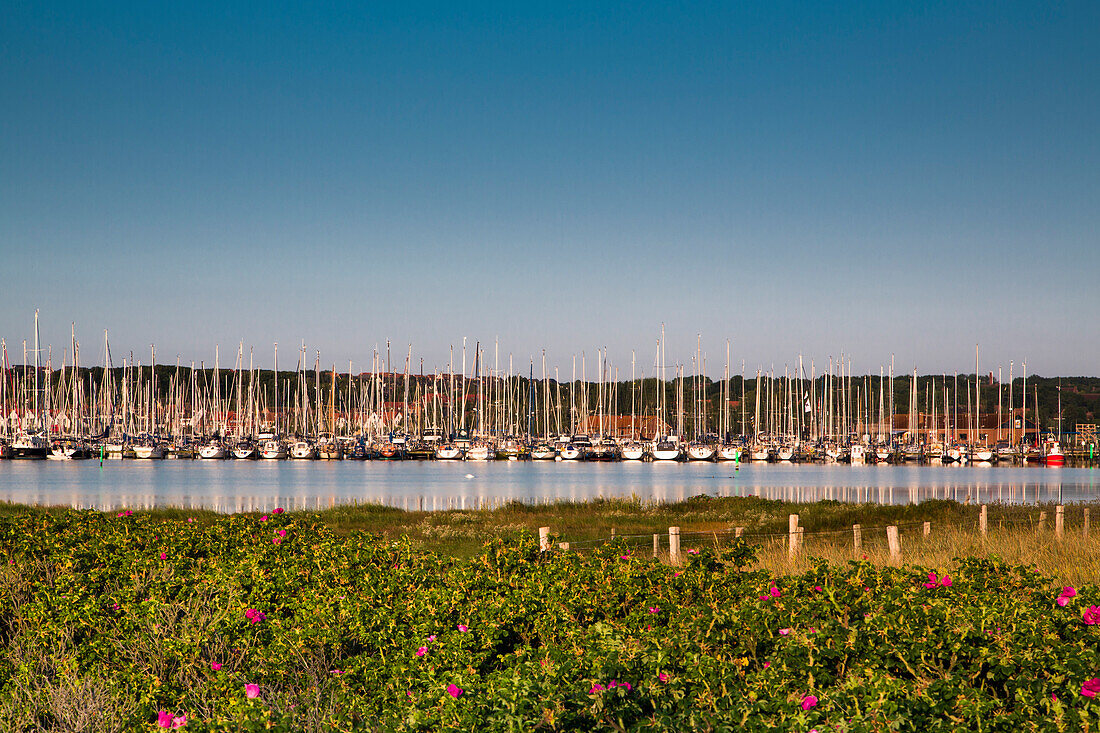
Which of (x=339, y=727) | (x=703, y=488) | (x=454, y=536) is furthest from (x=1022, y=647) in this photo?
(x=703, y=488)

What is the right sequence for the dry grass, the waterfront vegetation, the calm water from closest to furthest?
the waterfront vegetation < the dry grass < the calm water

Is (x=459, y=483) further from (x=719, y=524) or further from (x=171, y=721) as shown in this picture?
(x=171, y=721)

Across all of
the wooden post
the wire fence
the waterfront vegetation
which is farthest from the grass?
the waterfront vegetation

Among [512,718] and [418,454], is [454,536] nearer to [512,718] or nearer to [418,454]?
[512,718]

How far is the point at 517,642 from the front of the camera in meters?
8.92

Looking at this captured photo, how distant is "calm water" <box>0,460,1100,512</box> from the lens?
5656 centimetres

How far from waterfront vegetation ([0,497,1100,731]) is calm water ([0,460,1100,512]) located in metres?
32.6

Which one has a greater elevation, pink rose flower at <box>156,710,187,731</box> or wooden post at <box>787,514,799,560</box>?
pink rose flower at <box>156,710,187,731</box>

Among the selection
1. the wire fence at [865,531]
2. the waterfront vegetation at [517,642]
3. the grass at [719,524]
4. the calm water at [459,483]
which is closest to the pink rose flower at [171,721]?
the waterfront vegetation at [517,642]

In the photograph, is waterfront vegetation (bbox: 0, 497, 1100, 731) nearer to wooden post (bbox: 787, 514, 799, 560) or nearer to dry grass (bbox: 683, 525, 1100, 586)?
dry grass (bbox: 683, 525, 1100, 586)

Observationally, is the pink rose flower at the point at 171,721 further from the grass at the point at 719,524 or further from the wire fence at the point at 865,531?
the wire fence at the point at 865,531

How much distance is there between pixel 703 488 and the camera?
7094cm

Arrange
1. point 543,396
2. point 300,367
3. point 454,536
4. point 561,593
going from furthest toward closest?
point 543,396 < point 300,367 < point 454,536 < point 561,593

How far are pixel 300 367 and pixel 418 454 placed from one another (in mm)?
17151
